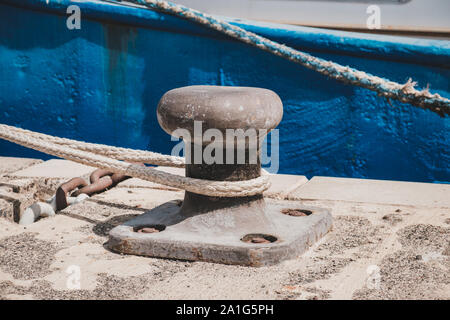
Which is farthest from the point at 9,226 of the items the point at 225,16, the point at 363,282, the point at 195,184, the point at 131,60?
the point at 225,16

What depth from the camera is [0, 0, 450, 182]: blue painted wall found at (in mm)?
3256

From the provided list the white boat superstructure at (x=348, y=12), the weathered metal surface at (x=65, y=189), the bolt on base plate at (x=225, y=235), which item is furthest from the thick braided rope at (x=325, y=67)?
the weathered metal surface at (x=65, y=189)

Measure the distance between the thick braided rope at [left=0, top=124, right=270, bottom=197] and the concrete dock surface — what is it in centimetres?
21

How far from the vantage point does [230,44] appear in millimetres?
3447

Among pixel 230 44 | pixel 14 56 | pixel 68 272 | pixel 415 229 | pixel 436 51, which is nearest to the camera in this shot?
pixel 68 272

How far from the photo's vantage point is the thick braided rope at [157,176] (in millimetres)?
1966

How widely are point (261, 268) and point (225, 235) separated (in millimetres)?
197

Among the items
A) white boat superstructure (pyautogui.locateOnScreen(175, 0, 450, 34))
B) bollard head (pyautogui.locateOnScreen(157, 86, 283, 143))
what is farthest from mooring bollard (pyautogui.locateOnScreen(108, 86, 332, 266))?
white boat superstructure (pyautogui.locateOnScreen(175, 0, 450, 34))

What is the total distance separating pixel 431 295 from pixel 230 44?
2163 millimetres

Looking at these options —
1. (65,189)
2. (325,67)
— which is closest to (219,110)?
(65,189)

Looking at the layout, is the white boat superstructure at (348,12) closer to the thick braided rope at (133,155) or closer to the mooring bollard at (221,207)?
the thick braided rope at (133,155)

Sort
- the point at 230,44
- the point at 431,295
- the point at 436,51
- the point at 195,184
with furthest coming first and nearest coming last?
the point at 230,44
the point at 436,51
the point at 195,184
the point at 431,295

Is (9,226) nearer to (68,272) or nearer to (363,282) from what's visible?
(68,272)

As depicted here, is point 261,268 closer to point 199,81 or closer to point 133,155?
point 133,155
